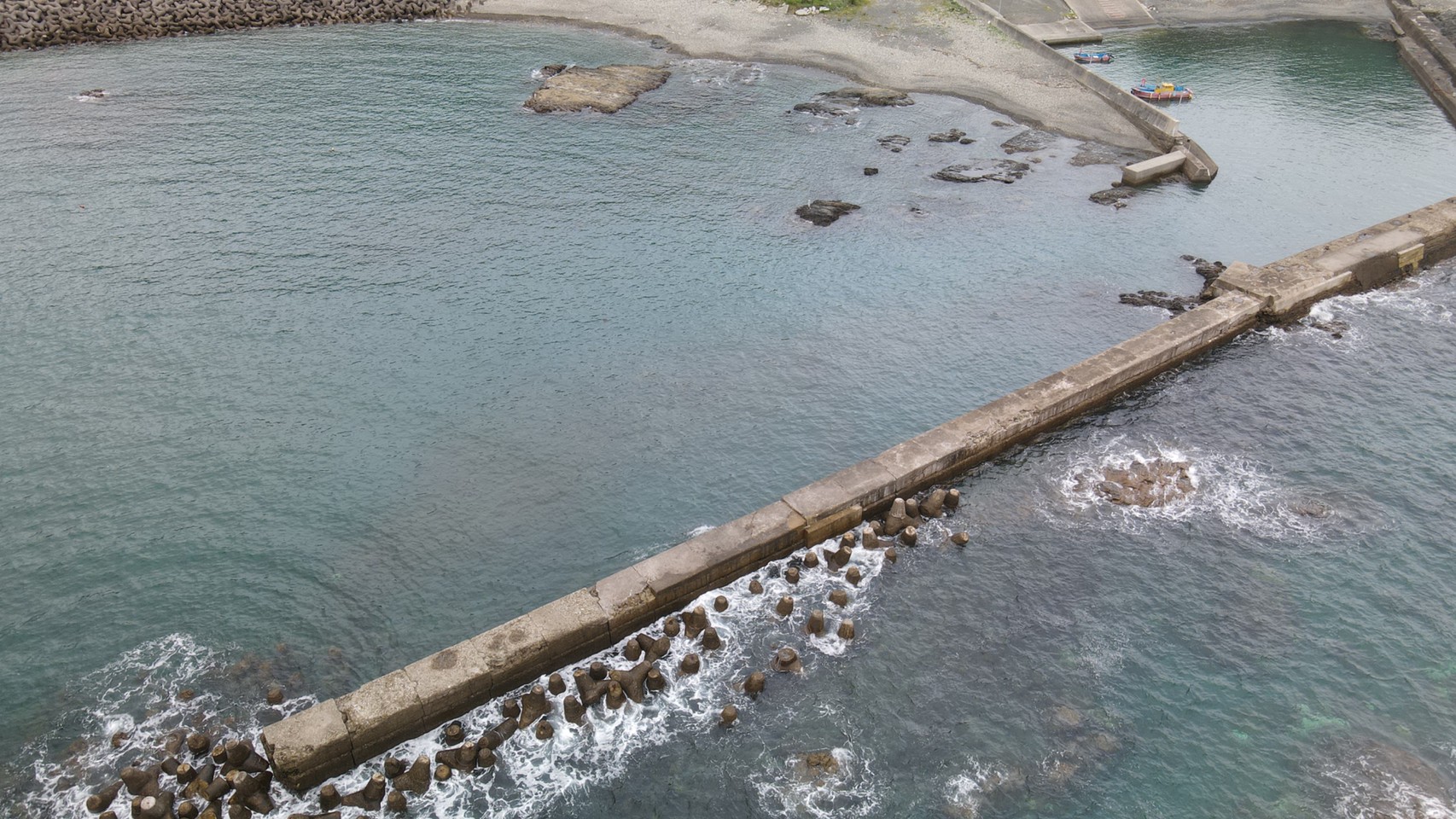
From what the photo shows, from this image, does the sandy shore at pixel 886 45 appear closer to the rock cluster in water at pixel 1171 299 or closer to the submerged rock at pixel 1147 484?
the rock cluster in water at pixel 1171 299

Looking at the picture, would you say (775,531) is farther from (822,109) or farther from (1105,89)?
(1105,89)

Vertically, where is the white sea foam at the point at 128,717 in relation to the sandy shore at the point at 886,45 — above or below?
below

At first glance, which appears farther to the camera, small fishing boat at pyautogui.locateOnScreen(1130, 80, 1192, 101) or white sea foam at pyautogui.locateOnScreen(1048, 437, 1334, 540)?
small fishing boat at pyautogui.locateOnScreen(1130, 80, 1192, 101)

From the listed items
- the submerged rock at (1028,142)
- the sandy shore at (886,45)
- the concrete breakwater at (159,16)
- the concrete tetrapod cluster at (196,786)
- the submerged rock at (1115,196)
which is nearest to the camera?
the concrete tetrapod cluster at (196,786)

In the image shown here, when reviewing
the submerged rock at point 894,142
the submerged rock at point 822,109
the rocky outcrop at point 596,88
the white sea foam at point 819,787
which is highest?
the rocky outcrop at point 596,88

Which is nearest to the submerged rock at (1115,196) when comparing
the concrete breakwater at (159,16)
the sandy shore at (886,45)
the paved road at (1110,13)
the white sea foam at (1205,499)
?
the sandy shore at (886,45)

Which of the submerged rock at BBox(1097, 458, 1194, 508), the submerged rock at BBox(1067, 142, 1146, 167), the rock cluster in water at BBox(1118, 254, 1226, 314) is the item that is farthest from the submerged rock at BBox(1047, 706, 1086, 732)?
the submerged rock at BBox(1067, 142, 1146, 167)

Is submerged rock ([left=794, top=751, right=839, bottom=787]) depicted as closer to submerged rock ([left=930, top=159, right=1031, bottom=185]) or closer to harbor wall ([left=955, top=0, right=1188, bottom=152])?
submerged rock ([left=930, top=159, right=1031, bottom=185])
